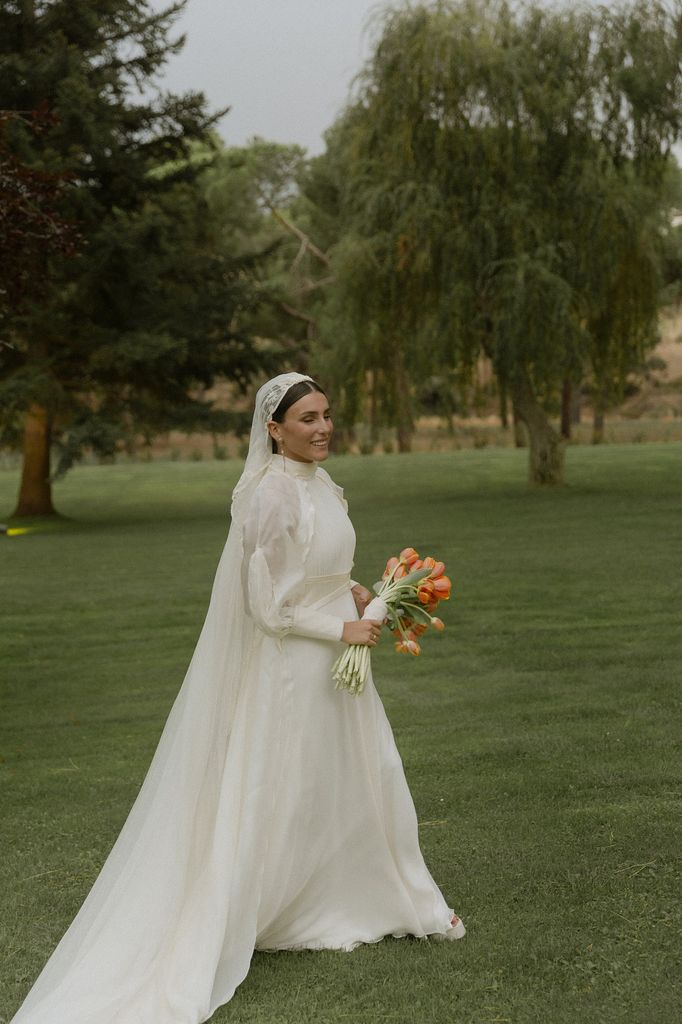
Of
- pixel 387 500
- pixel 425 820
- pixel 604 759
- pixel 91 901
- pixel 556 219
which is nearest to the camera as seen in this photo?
pixel 91 901

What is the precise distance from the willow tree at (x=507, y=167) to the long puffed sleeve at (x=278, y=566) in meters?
18.4

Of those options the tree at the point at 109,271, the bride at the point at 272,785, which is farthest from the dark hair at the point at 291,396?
the tree at the point at 109,271

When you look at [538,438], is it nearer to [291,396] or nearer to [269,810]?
[291,396]

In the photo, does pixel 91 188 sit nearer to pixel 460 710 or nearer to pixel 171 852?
pixel 460 710

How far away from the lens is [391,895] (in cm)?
415

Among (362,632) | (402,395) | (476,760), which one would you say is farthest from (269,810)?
(402,395)

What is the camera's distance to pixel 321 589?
4.09 metres

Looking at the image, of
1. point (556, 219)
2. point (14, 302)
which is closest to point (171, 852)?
point (14, 302)

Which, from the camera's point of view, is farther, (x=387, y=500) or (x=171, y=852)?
(x=387, y=500)

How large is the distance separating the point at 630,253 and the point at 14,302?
41.7 ft

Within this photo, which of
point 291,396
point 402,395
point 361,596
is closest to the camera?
point 291,396

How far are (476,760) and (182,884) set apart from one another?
10.1 ft

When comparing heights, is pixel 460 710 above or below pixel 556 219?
below

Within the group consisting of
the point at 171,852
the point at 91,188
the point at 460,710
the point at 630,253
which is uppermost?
Answer: the point at 91,188
